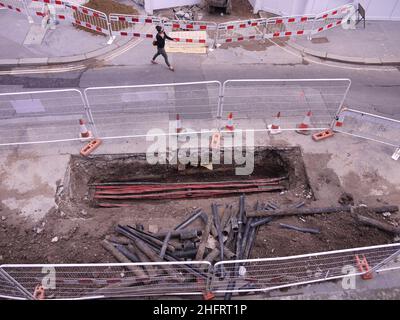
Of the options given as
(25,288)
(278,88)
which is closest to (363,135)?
(278,88)

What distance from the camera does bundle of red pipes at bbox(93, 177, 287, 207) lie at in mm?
9086

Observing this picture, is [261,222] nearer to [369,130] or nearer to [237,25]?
[369,130]

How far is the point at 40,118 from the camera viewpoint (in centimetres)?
984

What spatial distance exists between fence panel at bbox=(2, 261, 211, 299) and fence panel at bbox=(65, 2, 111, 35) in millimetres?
9292

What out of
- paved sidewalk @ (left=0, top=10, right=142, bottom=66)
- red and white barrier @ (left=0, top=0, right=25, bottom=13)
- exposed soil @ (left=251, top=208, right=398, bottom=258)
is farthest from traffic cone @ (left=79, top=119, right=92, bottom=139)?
red and white barrier @ (left=0, top=0, right=25, bottom=13)

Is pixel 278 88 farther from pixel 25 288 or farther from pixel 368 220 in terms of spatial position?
pixel 25 288

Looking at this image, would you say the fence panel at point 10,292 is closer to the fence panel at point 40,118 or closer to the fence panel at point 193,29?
the fence panel at point 40,118

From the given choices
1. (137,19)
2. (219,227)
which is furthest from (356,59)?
(219,227)

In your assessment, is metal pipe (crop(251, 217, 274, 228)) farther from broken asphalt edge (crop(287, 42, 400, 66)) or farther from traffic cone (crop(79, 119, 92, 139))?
broken asphalt edge (crop(287, 42, 400, 66))

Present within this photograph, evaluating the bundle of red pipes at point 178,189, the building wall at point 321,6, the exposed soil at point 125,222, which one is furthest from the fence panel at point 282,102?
the building wall at point 321,6

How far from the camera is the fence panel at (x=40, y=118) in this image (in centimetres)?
938

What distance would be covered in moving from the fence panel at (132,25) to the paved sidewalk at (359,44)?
213 inches

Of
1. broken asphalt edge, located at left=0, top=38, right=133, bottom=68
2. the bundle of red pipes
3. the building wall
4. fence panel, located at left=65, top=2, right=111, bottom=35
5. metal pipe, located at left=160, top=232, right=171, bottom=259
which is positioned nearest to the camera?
metal pipe, located at left=160, top=232, right=171, bottom=259

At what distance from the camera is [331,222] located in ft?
25.6
